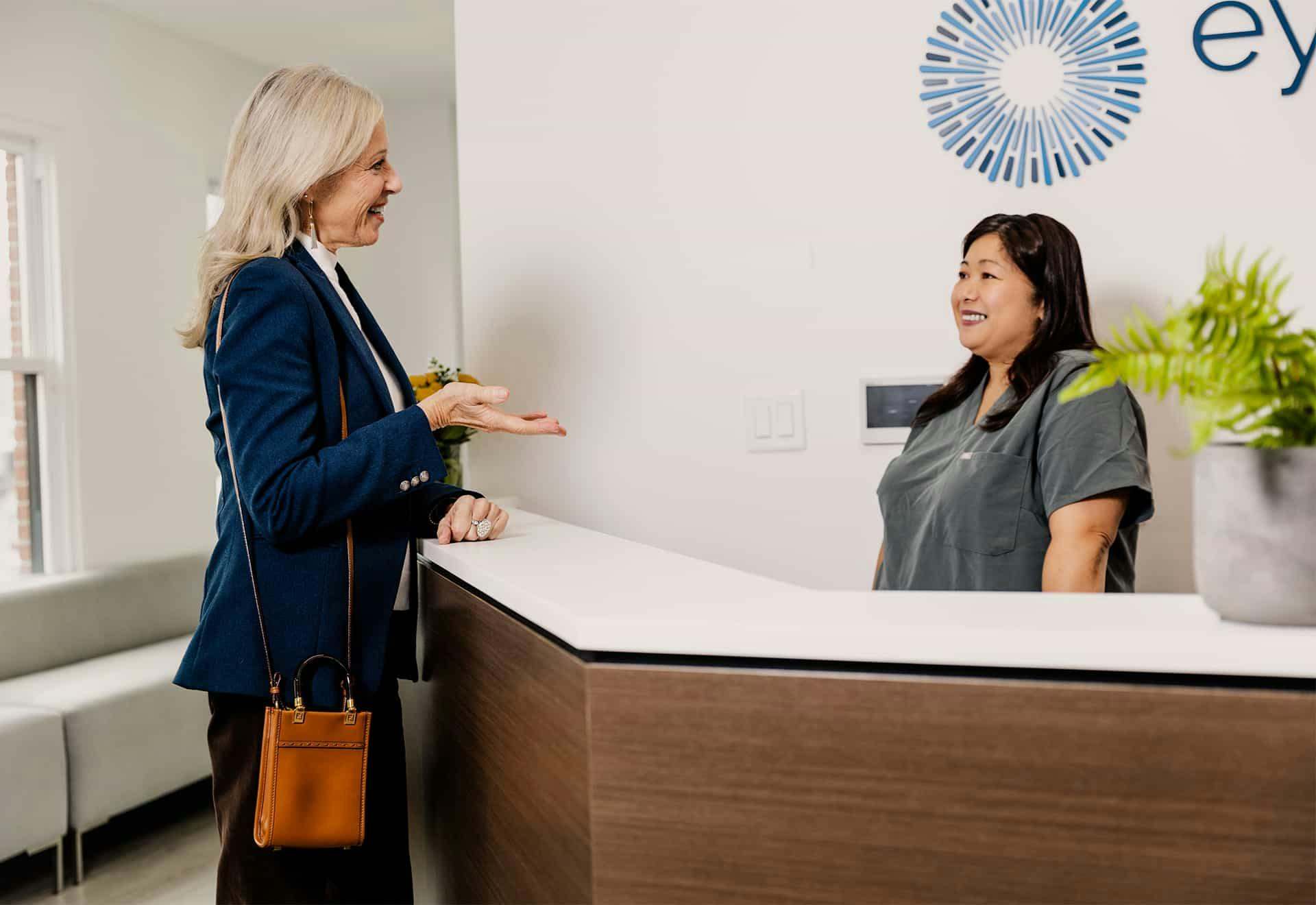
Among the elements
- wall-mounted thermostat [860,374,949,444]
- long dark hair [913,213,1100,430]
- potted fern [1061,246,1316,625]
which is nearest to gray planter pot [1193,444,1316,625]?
potted fern [1061,246,1316,625]

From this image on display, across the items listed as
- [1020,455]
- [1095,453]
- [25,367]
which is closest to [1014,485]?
[1020,455]

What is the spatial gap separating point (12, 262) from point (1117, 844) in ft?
14.4

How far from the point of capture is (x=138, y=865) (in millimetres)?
3438

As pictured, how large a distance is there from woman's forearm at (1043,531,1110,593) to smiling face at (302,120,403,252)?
114 cm

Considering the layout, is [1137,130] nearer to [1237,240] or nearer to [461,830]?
[1237,240]

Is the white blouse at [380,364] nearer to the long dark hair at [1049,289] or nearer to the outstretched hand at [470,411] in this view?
the outstretched hand at [470,411]

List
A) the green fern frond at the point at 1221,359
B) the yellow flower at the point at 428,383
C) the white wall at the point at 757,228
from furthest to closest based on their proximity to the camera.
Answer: the yellow flower at the point at 428,383 < the white wall at the point at 757,228 < the green fern frond at the point at 1221,359

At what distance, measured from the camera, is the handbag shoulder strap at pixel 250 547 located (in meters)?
1.50

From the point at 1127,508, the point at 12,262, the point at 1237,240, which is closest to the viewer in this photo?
the point at 1127,508

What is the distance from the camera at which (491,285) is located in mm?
2666

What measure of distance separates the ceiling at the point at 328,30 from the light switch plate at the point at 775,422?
116 inches

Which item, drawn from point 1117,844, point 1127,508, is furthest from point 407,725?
point 1117,844

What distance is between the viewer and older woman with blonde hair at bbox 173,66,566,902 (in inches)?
58.2

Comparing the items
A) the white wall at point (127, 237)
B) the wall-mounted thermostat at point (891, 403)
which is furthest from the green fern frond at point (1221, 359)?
the white wall at point (127, 237)
